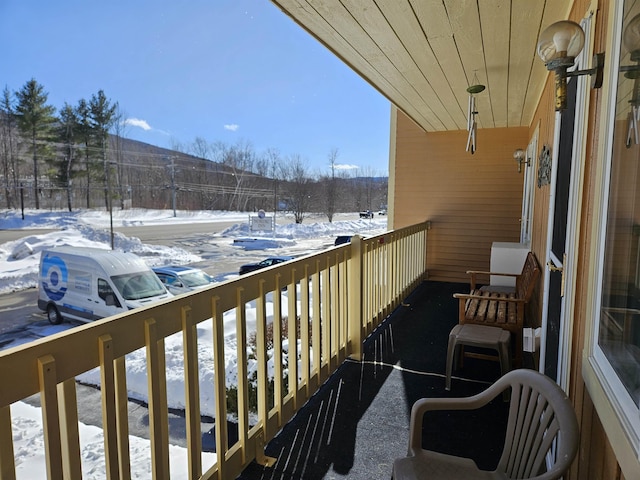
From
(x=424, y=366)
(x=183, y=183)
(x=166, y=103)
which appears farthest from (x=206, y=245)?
(x=166, y=103)

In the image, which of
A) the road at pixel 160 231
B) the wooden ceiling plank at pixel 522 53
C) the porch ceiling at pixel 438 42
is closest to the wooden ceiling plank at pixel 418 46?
the porch ceiling at pixel 438 42

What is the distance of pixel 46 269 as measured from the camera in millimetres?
9859

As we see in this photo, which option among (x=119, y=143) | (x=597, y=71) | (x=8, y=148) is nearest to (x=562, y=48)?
(x=597, y=71)

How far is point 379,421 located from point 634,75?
1798mm

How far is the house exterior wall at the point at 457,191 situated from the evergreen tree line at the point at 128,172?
1854 centimetres

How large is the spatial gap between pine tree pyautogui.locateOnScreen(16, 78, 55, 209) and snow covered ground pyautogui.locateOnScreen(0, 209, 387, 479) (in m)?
2.96

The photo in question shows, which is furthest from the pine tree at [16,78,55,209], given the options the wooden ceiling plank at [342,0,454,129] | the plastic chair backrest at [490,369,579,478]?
the plastic chair backrest at [490,369,579,478]

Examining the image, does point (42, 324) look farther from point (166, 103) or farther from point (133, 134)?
point (166, 103)

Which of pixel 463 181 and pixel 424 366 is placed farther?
pixel 463 181

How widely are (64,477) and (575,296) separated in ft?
5.28

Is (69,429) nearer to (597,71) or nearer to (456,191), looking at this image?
(597,71)

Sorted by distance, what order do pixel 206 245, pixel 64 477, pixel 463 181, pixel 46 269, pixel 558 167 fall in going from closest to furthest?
pixel 64 477, pixel 558 167, pixel 463 181, pixel 46 269, pixel 206 245

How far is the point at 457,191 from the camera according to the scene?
18.7 ft

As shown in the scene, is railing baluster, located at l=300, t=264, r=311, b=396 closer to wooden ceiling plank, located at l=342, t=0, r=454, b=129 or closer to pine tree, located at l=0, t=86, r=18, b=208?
wooden ceiling plank, located at l=342, t=0, r=454, b=129
